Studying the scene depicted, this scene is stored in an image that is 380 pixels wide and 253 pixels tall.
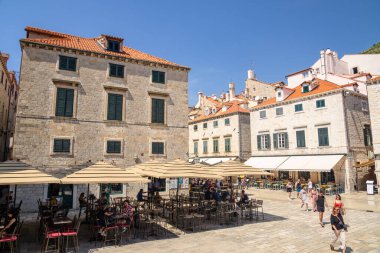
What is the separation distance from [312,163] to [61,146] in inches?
884

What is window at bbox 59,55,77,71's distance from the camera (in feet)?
60.7

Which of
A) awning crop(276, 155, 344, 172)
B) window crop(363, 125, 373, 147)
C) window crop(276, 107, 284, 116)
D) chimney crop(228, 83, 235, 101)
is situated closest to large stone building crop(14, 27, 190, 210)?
awning crop(276, 155, 344, 172)

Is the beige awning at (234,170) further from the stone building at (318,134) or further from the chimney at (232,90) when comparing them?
the chimney at (232,90)

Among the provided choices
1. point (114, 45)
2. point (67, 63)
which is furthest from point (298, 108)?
point (67, 63)

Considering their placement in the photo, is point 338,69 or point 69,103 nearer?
point 69,103

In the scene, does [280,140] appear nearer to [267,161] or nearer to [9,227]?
[267,161]

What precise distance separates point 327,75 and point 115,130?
2988 centimetres

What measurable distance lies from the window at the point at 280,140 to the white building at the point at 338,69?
925 cm

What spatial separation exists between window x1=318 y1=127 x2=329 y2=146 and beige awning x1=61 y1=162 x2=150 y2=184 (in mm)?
23060

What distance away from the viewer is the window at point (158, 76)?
21.8 meters

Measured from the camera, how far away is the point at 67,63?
18719 mm

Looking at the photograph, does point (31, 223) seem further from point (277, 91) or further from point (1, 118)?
point (277, 91)

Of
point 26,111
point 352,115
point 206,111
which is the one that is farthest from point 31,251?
point 206,111

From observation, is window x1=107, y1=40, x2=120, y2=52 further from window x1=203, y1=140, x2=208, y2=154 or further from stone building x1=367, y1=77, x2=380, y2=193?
stone building x1=367, y1=77, x2=380, y2=193
